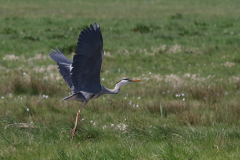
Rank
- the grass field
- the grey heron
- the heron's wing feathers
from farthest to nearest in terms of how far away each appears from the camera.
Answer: the heron's wing feathers → the grey heron → the grass field

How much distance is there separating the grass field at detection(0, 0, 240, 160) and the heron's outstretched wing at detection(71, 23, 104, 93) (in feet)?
2.02

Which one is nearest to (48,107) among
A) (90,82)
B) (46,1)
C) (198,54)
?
(90,82)

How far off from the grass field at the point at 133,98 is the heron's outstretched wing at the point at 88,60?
0.61m

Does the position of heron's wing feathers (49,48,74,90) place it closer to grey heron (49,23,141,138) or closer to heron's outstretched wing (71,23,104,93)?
grey heron (49,23,141,138)

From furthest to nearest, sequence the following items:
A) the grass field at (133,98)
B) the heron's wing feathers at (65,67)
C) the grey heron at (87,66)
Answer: the heron's wing feathers at (65,67), the grey heron at (87,66), the grass field at (133,98)

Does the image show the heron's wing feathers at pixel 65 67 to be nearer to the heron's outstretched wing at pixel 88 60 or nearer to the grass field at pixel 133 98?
the heron's outstretched wing at pixel 88 60

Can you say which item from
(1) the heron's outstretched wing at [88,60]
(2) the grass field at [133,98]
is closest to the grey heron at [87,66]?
(1) the heron's outstretched wing at [88,60]

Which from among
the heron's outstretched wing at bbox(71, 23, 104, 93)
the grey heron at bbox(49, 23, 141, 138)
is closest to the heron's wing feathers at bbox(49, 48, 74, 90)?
the grey heron at bbox(49, 23, 141, 138)

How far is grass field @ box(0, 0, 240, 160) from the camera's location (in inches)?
161

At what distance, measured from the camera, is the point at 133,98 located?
7660 mm

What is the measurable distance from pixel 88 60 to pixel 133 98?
9.72 feet

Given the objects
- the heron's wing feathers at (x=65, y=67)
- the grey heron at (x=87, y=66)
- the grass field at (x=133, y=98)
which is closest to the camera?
the grass field at (x=133, y=98)

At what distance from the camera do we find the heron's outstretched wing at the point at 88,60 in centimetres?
468

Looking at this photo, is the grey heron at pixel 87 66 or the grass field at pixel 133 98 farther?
the grey heron at pixel 87 66
